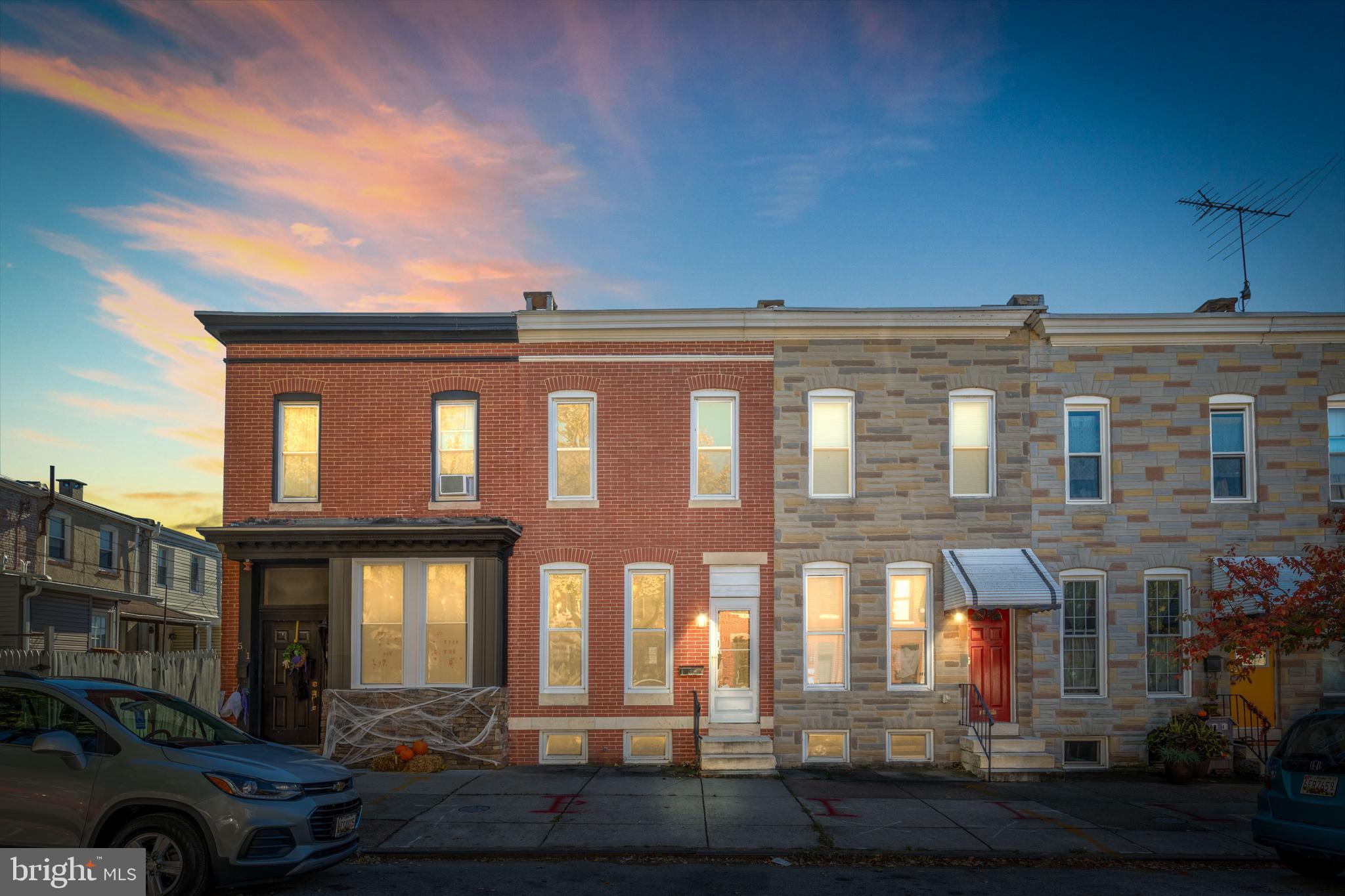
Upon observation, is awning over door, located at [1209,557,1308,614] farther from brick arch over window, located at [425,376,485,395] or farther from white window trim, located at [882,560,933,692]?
brick arch over window, located at [425,376,485,395]

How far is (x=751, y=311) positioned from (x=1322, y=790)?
1083cm

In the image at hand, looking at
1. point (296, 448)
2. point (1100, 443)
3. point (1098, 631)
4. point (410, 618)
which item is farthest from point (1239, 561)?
point (296, 448)

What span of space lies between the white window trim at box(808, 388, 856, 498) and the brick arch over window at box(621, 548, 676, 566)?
2.67 m

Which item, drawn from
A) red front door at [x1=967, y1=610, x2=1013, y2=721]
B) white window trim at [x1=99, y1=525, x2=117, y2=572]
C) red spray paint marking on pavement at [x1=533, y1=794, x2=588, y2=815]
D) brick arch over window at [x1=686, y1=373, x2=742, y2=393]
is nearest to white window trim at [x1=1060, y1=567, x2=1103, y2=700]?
red front door at [x1=967, y1=610, x2=1013, y2=721]

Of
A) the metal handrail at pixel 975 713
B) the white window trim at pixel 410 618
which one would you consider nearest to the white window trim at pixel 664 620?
the white window trim at pixel 410 618

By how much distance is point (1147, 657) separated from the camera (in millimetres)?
17422

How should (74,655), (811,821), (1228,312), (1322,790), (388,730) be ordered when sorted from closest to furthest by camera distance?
(1322,790) < (811,821) < (74,655) < (388,730) < (1228,312)

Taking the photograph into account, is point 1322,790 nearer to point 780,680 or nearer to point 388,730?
point 780,680

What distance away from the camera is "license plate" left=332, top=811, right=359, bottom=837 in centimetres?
883

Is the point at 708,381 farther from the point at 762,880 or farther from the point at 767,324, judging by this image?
the point at 762,880

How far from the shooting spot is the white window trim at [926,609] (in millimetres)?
17312

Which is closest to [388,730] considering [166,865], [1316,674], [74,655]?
[74,655]

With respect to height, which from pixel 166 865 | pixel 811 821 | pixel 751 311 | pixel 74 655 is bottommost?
pixel 811 821

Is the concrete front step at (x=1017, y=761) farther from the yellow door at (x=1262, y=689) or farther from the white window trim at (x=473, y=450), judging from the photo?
the white window trim at (x=473, y=450)
